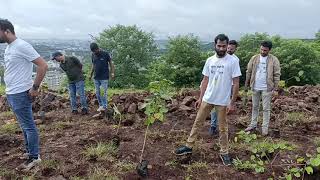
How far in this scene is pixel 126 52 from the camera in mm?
41375

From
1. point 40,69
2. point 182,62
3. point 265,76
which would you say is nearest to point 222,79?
point 265,76

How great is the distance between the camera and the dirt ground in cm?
535

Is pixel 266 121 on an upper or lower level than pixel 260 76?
lower

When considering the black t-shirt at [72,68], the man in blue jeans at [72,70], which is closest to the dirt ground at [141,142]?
the man in blue jeans at [72,70]

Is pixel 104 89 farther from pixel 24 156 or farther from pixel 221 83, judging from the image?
pixel 221 83

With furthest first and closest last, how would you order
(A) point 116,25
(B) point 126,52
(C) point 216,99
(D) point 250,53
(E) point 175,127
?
1. (A) point 116,25
2. (B) point 126,52
3. (D) point 250,53
4. (E) point 175,127
5. (C) point 216,99

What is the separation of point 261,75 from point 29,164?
3853 mm

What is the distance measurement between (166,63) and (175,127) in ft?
87.4

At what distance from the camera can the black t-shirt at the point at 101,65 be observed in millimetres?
8703

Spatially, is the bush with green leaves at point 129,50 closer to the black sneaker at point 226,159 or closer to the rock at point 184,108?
the rock at point 184,108

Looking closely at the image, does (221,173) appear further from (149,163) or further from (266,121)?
(266,121)

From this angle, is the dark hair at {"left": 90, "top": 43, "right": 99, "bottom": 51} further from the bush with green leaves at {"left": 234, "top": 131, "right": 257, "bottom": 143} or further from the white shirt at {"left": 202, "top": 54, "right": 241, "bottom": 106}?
the white shirt at {"left": 202, "top": 54, "right": 241, "bottom": 106}

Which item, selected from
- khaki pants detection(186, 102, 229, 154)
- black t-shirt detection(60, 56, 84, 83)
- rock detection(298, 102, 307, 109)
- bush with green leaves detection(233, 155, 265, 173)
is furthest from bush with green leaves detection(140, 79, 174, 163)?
rock detection(298, 102, 307, 109)

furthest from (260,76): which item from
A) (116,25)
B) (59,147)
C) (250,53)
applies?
(116,25)
